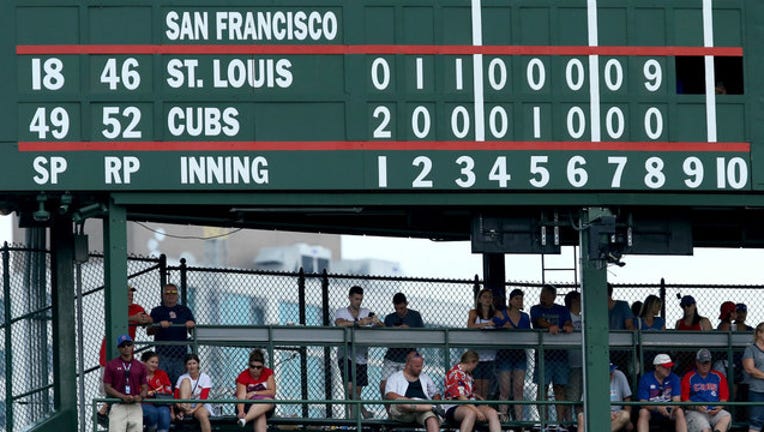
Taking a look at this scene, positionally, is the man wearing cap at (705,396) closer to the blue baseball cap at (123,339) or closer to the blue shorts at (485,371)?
the blue shorts at (485,371)

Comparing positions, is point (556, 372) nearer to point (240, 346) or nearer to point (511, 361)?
point (511, 361)

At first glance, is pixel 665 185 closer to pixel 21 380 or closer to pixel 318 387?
pixel 318 387

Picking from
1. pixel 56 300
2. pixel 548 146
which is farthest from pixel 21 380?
pixel 548 146

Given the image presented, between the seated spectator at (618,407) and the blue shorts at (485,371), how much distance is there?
1.24m

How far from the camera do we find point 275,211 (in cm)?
2061

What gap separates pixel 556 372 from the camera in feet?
73.0

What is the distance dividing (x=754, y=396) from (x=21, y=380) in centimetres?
877

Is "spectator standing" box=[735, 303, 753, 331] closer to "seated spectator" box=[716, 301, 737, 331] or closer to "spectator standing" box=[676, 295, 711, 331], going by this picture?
"seated spectator" box=[716, 301, 737, 331]

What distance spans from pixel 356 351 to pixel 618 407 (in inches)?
119

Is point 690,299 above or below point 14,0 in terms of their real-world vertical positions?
below

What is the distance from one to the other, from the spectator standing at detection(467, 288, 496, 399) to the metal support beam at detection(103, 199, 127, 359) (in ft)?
13.2

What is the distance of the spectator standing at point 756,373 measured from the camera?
2136 cm

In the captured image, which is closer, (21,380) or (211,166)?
(211,166)

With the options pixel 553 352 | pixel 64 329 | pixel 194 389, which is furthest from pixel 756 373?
pixel 64 329
